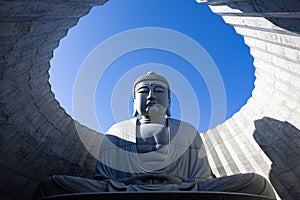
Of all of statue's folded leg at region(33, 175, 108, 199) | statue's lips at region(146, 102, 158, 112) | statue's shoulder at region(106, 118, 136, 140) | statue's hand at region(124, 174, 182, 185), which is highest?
statue's lips at region(146, 102, 158, 112)

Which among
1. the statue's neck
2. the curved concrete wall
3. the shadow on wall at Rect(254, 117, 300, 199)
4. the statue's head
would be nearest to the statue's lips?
the statue's head

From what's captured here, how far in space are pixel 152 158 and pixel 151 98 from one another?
1098 mm

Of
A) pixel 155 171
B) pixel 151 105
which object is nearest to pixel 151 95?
pixel 151 105

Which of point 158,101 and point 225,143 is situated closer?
point 158,101

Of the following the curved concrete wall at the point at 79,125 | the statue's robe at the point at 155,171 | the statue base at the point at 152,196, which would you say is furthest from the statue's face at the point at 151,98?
the statue base at the point at 152,196

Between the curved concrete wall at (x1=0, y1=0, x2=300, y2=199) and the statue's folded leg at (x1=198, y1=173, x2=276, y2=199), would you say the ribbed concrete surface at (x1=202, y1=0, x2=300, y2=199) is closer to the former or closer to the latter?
the curved concrete wall at (x1=0, y1=0, x2=300, y2=199)

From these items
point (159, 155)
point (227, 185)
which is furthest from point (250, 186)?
point (159, 155)

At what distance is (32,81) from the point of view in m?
4.53

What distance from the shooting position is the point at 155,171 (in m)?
4.17

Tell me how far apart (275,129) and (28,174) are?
4.09 metres

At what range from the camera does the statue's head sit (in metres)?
5.00

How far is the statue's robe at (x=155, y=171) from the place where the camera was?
314cm

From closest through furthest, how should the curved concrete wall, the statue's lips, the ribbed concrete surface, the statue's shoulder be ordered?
the curved concrete wall, the ribbed concrete surface, the statue's shoulder, the statue's lips

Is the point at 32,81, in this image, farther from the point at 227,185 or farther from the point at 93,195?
the point at 227,185
